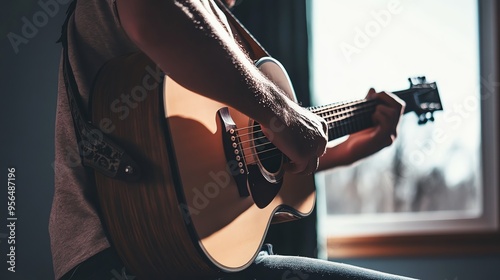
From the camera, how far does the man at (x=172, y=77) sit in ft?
2.19

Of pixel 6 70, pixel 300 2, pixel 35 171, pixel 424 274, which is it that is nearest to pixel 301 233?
pixel 424 274

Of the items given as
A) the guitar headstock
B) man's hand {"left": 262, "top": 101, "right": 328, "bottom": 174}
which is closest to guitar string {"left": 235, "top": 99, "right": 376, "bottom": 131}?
the guitar headstock

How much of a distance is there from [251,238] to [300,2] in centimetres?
131

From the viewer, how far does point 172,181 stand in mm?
708

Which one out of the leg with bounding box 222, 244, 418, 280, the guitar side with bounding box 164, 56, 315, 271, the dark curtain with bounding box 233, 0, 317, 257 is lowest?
the leg with bounding box 222, 244, 418, 280

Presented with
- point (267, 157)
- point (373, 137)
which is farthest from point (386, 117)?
point (267, 157)

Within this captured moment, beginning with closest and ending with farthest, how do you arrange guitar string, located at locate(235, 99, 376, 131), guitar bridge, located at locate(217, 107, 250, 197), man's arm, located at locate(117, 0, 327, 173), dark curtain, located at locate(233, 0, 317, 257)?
1. man's arm, located at locate(117, 0, 327, 173)
2. guitar bridge, located at locate(217, 107, 250, 197)
3. guitar string, located at locate(235, 99, 376, 131)
4. dark curtain, located at locate(233, 0, 317, 257)

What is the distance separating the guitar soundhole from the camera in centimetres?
90

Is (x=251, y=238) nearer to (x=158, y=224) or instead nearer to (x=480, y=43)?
(x=158, y=224)

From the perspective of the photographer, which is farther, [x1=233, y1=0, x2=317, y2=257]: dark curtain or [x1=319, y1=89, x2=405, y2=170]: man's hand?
[x1=233, y1=0, x2=317, y2=257]: dark curtain

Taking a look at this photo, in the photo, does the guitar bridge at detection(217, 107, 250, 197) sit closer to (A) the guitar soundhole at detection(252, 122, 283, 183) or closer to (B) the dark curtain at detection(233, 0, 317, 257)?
(A) the guitar soundhole at detection(252, 122, 283, 183)

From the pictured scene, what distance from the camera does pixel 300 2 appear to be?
77.0 inches

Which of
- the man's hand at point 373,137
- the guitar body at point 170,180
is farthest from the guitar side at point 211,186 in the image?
the man's hand at point 373,137

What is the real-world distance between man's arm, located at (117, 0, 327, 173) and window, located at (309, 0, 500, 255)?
54.3 inches
